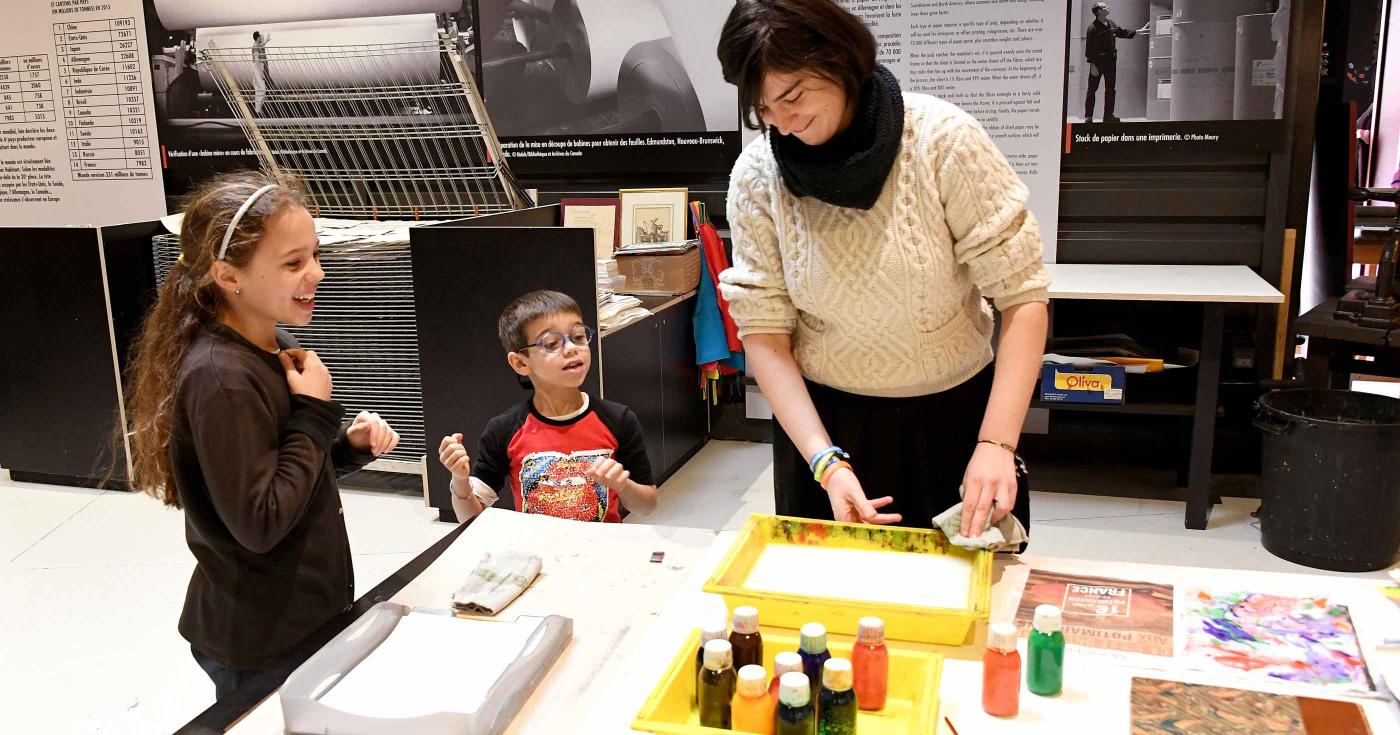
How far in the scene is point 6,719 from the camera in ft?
8.71

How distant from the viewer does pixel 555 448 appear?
2230 millimetres

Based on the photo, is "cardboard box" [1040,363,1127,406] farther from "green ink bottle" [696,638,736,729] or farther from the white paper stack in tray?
"green ink bottle" [696,638,736,729]

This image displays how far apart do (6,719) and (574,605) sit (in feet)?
6.43

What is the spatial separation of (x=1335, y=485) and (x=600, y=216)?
2864 mm

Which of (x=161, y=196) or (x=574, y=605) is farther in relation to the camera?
(x=161, y=196)

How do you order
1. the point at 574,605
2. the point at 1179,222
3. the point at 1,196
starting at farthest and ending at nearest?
the point at 1,196
the point at 1179,222
the point at 574,605

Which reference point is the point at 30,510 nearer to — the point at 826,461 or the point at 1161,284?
the point at 826,461

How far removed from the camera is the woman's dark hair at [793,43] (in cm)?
150

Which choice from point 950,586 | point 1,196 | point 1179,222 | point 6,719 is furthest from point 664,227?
point 1,196

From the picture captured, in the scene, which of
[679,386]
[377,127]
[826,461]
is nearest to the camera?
[826,461]

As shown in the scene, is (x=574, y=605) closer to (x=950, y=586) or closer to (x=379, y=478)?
(x=950, y=586)

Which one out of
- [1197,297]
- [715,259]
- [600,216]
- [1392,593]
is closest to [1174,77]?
[1197,297]

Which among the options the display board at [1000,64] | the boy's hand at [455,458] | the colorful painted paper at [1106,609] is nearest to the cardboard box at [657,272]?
the display board at [1000,64]

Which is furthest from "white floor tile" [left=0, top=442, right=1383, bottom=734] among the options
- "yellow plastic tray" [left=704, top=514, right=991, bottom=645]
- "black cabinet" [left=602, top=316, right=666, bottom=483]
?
"yellow plastic tray" [left=704, top=514, right=991, bottom=645]
